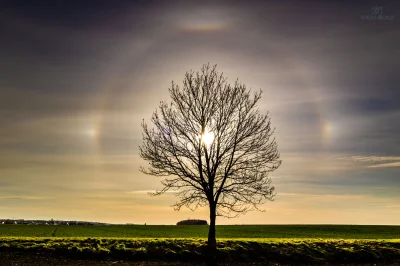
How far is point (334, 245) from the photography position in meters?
37.9

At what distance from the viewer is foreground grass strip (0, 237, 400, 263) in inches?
1278

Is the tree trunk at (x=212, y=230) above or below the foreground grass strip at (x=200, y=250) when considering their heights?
above

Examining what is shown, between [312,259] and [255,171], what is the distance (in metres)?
8.00

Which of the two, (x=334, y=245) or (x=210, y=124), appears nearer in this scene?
→ (x=210, y=124)

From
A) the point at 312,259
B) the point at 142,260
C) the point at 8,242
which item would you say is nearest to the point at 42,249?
the point at 8,242

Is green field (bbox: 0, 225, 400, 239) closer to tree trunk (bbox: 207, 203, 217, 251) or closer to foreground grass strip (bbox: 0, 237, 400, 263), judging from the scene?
foreground grass strip (bbox: 0, 237, 400, 263)

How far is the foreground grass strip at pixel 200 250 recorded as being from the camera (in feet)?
107

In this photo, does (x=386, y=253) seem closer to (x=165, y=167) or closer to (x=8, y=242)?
(x=165, y=167)

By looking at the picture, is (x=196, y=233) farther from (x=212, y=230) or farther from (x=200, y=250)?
(x=200, y=250)

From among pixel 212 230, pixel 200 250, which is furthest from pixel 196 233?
pixel 200 250

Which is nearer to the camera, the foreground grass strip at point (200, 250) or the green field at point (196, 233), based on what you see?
the foreground grass strip at point (200, 250)

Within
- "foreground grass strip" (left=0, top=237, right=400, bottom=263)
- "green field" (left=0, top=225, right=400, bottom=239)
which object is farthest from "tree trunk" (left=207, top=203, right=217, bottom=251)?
"green field" (left=0, top=225, right=400, bottom=239)

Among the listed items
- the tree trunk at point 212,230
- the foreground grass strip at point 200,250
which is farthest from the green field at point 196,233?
the tree trunk at point 212,230

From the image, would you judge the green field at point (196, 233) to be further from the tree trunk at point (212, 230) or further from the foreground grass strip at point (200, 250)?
the tree trunk at point (212, 230)
